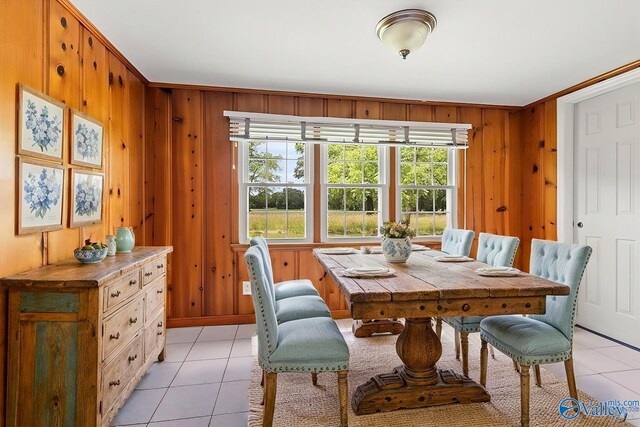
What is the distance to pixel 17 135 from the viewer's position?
1.67m

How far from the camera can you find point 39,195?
184 cm

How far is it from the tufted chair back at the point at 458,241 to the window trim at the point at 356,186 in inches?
29.3

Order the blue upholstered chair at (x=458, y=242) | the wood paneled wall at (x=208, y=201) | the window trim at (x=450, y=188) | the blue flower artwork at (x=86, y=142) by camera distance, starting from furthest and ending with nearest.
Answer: the window trim at (x=450, y=188), the wood paneled wall at (x=208, y=201), the blue upholstered chair at (x=458, y=242), the blue flower artwork at (x=86, y=142)

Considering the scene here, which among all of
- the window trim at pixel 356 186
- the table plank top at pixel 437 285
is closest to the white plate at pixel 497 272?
the table plank top at pixel 437 285

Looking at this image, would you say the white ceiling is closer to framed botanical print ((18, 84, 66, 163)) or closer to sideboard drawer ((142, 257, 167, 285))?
framed botanical print ((18, 84, 66, 163))

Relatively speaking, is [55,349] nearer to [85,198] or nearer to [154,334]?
[154,334]

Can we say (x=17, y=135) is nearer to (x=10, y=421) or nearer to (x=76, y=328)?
(x=76, y=328)

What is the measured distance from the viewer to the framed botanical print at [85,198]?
215 centimetres

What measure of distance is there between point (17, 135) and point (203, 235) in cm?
190

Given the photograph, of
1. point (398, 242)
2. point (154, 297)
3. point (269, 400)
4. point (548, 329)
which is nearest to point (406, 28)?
point (398, 242)

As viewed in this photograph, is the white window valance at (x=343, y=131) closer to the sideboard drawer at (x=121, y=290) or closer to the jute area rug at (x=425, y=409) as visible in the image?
the sideboard drawer at (x=121, y=290)

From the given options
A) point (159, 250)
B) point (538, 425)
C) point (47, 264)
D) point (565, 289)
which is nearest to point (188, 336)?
point (159, 250)

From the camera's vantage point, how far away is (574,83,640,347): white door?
2.96m

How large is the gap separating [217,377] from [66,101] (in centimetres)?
204
